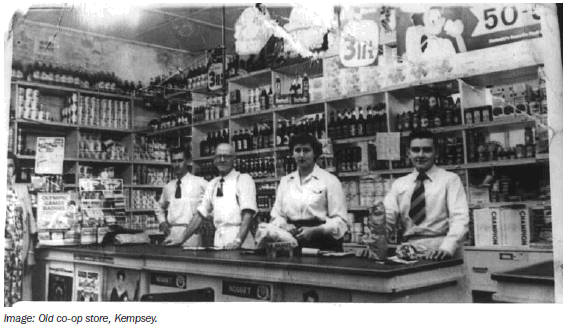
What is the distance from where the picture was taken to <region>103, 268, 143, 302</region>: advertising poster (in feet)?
8.74

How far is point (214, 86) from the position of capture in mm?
4242

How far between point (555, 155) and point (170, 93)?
→ 3447mm

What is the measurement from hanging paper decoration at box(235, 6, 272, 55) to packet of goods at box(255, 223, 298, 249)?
3.99 ft

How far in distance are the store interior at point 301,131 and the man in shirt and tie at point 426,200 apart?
0.19 m

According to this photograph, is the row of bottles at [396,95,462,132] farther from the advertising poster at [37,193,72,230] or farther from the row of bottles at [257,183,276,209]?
the advertising poster at [37,193,72,230]

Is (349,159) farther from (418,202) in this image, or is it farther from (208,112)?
(208,112)

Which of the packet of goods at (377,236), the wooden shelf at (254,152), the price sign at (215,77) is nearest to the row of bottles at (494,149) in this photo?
the packet of goods at (377,236)

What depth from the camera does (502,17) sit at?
2.67 metres

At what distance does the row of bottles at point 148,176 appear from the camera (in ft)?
14.0

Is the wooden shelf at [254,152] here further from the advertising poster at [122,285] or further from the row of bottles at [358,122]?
the advertising poster at [122,285]

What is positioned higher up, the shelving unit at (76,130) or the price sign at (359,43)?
the price sign at (359,43)

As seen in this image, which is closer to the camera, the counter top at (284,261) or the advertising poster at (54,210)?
the counter top at (284,261)

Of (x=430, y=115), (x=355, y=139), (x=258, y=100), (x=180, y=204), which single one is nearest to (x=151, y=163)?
(x=180, y=204)
